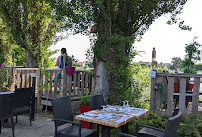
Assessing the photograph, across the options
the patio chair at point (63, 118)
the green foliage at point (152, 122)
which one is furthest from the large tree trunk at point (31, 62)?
the patio chair at point (63, 118)

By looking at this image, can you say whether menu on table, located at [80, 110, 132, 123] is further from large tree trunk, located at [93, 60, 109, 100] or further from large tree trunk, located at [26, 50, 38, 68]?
large tree trunk, located at [26, 50, 38, 68]

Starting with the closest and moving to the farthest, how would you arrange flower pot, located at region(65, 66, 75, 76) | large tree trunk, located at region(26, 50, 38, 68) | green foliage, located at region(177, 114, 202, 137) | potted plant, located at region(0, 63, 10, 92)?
green foliage, located at region(177, 114, 202, 137) → flower pot, located at region(65, 66, 75, 76) → potted plant, located at region(0, 63, 10, 92) → large tree trunk, located at region(26, 50, 38, 68)

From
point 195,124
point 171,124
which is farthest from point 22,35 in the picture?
point 171,124

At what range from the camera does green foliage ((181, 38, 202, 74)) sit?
670 centimetres

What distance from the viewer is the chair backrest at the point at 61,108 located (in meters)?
3.51

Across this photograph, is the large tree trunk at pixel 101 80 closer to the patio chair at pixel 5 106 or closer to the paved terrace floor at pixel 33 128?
the paved terrace floor at pixel 33 128

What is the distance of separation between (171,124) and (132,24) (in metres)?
5.08

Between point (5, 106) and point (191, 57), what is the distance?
5762mm

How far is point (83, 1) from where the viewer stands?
658 cm

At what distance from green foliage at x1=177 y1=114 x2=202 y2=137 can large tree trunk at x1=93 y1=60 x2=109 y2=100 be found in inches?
104

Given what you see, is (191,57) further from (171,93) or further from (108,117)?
(108,117)

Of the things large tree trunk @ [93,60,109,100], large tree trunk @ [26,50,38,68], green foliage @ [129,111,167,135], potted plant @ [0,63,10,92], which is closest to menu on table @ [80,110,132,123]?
green foliage @ [129,111,167,135]

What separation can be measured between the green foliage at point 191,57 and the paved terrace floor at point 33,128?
186 inches

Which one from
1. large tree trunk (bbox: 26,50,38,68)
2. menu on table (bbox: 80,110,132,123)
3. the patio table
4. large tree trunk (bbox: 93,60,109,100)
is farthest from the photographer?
large tree trunk (bbox: 26,50,38,68)
